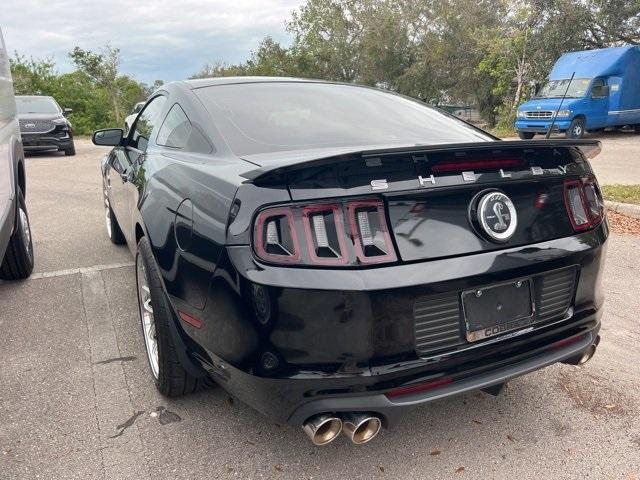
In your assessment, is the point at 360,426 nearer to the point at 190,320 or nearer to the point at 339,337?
the point at 339,337

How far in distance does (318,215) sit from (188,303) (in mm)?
697

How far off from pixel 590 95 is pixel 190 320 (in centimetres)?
1781

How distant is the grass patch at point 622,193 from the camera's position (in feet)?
22.1

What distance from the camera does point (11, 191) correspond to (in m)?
3.80

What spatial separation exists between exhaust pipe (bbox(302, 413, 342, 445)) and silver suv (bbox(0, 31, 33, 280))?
8.04ft

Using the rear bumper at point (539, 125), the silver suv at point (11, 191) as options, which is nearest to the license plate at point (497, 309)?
the silver suv at point (11, 191)

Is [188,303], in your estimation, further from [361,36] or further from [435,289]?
[361,36]

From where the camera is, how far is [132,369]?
9.78 feet

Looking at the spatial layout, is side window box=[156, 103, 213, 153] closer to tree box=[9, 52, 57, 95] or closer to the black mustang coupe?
the black mustang coupe

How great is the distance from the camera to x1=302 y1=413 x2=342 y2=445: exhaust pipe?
1.86 metres

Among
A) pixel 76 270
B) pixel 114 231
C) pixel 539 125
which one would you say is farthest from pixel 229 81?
pixel 539 125

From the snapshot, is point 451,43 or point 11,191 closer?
point 11,191

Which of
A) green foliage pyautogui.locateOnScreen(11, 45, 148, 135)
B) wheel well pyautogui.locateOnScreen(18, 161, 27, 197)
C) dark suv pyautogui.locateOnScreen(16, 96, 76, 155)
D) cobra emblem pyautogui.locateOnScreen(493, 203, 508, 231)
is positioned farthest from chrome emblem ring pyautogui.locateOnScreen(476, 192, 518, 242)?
green foliage pyautogui.locateOnScreen(11, 45, 148, 135)

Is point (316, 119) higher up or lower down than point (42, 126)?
higher up
